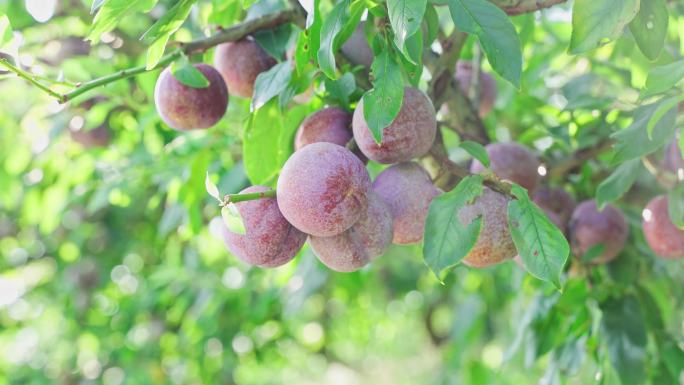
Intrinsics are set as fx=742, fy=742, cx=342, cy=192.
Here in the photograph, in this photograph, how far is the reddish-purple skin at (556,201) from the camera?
A: 1.61m

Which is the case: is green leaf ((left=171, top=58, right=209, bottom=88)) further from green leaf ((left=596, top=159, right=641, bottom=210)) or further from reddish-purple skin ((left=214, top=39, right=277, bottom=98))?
green leaf ((left=596, top=159, right=641, bottom=210))

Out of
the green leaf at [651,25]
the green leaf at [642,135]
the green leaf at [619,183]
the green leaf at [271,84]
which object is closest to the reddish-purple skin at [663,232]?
the green leaf at [619,183]

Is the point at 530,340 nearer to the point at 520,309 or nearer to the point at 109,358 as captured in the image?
the point at 520,309

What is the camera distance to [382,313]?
4.84m

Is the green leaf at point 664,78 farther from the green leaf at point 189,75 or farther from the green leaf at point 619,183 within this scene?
the green leaf at point 189,75

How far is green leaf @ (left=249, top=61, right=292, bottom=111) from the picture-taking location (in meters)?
1.13

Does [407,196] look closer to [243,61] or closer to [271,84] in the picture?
[271,84]

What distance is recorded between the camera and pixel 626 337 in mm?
1545

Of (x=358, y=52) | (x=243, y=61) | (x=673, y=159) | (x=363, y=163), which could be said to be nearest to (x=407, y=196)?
(x=363, y=163)

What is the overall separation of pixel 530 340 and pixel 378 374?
792 cm

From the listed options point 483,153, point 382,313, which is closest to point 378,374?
point 382,313

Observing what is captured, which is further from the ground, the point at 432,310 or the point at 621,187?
the point at 621,187

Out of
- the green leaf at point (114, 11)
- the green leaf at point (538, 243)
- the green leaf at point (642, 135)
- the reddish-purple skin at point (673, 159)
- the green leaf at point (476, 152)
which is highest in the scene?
the green leaf at point (114, 11)

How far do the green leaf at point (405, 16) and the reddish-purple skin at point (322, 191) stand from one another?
0.18 metres
